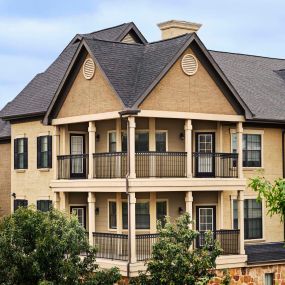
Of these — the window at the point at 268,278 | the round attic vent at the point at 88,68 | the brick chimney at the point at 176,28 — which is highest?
the brick chimney at the point at 176,28

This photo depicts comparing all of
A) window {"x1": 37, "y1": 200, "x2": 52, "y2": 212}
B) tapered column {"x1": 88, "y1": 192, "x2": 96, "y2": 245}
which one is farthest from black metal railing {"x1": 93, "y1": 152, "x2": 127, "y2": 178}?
window {"x1": 37, "y1": 200, "x2": 52, "y2": 212}

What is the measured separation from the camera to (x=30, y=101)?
39.2 meters

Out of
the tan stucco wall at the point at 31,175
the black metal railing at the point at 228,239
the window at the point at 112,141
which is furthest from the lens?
the tan stucco wall at the point at 31,175

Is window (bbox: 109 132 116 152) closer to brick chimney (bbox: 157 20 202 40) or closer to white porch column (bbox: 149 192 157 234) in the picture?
white porch column (bbox: 149 192 157 234)

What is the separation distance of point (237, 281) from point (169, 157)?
6.24 meters

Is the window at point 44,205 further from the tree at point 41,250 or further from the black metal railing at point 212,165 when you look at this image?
the tree at point 41,250

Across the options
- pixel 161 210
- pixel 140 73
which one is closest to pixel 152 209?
pixel 161 210

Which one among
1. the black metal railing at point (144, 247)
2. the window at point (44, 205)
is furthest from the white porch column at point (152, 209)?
the window at point (44, 205)

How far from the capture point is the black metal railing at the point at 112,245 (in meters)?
30.4

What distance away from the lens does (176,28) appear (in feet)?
116

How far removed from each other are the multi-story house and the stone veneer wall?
0.19 ft

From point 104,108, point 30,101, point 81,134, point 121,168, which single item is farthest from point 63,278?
point 30,101

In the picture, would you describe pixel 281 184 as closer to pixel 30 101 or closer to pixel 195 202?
pixel 195 202

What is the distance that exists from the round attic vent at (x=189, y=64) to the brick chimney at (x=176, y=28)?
155 inches
